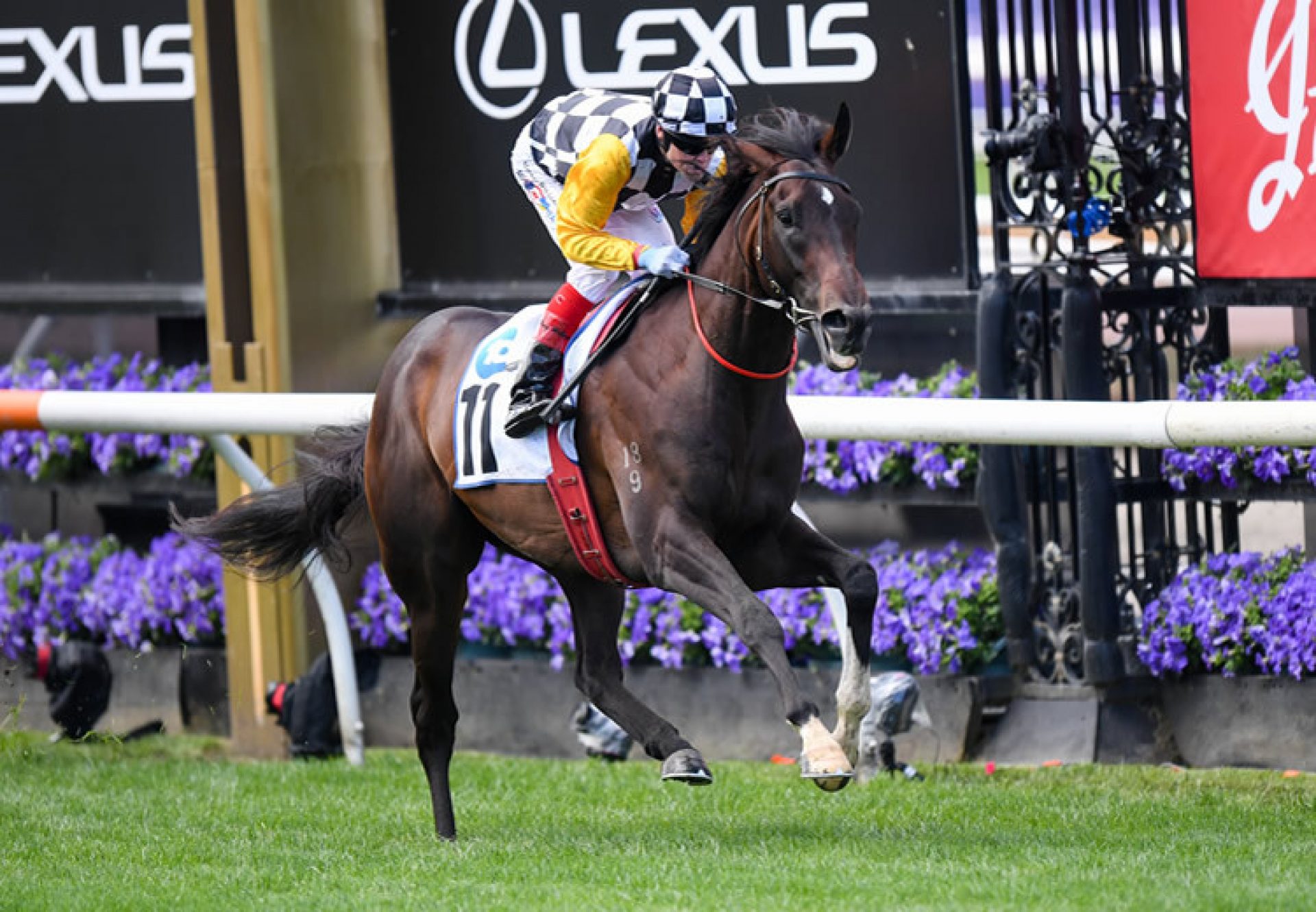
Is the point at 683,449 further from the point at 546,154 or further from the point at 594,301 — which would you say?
the point at 546,154

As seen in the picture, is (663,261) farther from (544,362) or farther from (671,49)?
(671,49)

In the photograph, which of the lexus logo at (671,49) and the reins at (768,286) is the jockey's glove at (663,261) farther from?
the lexus logo at (671,49)

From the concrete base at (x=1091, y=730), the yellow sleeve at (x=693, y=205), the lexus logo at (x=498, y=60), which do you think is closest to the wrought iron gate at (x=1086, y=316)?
the concrete base at (x=1091, y=730)

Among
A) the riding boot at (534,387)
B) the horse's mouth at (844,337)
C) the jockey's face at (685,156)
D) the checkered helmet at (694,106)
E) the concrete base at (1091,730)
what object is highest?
the checkered helmet at (694,106)

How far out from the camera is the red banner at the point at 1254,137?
6.97 m

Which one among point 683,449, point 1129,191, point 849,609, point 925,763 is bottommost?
point 925,763

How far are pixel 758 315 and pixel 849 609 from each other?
0.74 meters

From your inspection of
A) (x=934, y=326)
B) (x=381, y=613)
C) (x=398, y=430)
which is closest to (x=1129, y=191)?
(x=934, y=326)

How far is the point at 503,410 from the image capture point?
19.9ft

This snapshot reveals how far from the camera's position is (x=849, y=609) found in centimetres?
557

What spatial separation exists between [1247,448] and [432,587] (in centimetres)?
251

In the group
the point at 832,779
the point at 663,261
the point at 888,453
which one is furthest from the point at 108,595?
the point at 832,779

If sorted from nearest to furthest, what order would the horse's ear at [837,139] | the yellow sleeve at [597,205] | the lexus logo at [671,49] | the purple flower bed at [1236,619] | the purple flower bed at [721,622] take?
1. the horse's ear at [837,139]
2. the yellow sleeve at [597,205]
3. the purple flower bed at [1236,619]
4. the purple flower bed at [721,622]
5. the lexus logo at [671,49]

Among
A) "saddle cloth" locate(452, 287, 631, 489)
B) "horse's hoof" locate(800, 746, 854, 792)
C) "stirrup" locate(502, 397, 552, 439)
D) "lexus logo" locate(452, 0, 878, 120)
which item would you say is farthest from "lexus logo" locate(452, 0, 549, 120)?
"horse's hoof" locate(800, 746, 854, 792)
